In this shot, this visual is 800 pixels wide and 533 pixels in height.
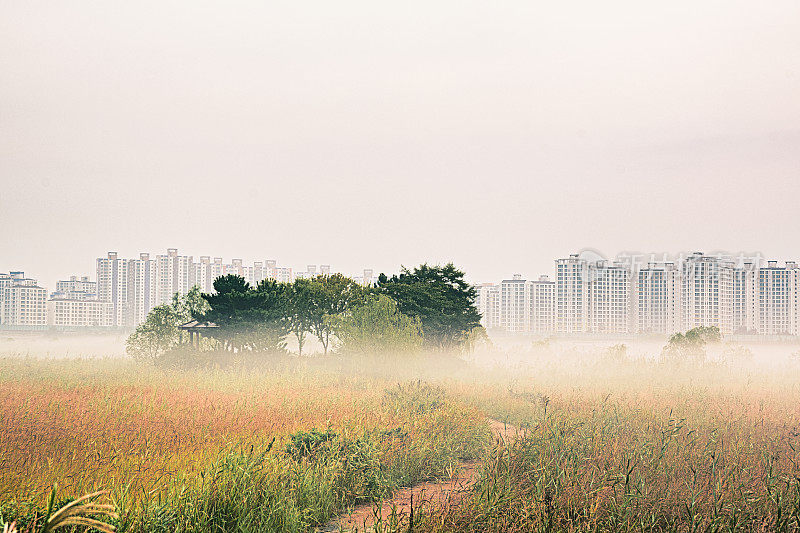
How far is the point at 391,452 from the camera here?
24.2ft

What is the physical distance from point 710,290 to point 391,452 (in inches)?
3465

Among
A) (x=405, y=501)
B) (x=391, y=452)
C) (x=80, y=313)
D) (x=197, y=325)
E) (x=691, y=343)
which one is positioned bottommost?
(x=80, y=313)

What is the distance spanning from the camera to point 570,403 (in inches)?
453

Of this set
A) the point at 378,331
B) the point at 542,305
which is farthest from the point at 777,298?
the point at 378,331

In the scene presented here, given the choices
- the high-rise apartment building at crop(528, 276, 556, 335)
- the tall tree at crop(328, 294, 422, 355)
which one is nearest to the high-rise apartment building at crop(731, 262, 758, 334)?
the high-rise apartment building at crop(528, 276, 556, 335)

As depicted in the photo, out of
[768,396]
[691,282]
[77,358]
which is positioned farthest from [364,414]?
[691,282]

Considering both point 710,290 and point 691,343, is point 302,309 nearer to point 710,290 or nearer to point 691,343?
point 691,343

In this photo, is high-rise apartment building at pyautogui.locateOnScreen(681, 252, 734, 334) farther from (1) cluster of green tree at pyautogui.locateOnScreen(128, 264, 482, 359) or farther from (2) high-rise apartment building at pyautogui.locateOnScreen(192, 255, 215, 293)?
(2) high-rise apartment building at pyautogui.locateOnScreen(192, 255, 215, 293)

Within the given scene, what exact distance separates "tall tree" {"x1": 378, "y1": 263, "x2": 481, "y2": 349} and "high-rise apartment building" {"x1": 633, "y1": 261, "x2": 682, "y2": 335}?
69.5 metres

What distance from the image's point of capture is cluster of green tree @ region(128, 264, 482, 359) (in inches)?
786

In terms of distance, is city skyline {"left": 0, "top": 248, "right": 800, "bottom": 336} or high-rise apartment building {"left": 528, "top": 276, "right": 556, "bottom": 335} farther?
high-rise apartment building {"left": 528, "top": 276, "right": 556, "bottom": 335}

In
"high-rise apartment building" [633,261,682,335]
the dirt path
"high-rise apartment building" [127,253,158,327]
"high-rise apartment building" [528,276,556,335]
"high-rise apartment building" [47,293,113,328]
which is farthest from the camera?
"high-rise apartment building" [528,276,556,335]

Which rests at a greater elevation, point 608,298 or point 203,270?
point 203,270

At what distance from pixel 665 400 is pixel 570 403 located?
2.66 meters
